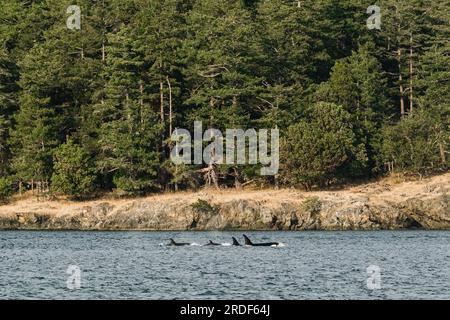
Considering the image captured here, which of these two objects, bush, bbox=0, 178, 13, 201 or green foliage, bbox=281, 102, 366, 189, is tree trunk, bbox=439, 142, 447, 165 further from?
bush, bbox=0, 178, 13, 201

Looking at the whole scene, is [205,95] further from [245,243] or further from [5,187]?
[245,243]

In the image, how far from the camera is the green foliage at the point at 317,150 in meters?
92.9

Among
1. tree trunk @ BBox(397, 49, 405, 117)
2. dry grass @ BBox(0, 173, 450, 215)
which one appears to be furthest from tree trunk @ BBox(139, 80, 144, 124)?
tree trunk @ BBox(397, 49, 405, 117)

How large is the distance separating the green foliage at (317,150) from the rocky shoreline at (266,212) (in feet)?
6.45

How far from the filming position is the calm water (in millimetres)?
46375

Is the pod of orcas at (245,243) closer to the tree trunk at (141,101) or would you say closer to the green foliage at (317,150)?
the green foliage at (317,150)

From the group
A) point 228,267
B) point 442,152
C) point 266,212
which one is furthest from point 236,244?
point 442,152

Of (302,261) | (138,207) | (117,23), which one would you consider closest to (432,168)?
(138,207)

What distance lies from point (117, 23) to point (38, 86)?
41.1 ft

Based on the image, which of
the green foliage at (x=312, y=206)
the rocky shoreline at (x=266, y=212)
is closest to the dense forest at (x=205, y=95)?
the rocky shoreline at (x=266, y=212)

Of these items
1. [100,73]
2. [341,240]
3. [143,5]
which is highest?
[143,5]

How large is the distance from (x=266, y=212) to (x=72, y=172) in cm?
1868

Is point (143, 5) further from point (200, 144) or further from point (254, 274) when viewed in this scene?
point (254, 274)
